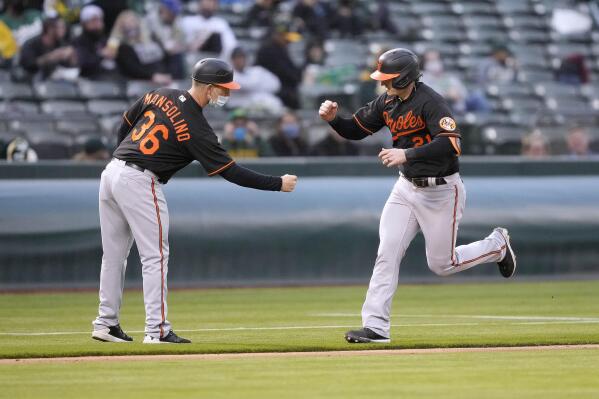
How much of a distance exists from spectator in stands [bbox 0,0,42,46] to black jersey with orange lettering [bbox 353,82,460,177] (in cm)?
1062

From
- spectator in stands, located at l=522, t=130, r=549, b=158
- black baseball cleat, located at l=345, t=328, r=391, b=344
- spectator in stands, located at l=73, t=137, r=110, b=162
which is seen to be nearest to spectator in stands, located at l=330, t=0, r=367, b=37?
spectator in stands, located at l=522, t=130, r=549, b=158

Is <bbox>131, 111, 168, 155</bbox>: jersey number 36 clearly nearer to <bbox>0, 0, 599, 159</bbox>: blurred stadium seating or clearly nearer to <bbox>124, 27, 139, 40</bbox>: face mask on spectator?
<bbox>0, 0, 599, 159</bbox>: blurred stadium seating

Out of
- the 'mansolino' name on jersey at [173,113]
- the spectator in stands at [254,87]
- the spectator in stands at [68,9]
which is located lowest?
the 'mansolino' name on jersey at [173,113]

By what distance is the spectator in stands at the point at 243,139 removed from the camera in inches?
679

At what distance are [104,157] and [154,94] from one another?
713cm

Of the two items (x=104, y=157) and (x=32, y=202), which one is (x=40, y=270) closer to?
(x=32, y=202)

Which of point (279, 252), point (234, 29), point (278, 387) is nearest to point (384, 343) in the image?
point (278, 387)

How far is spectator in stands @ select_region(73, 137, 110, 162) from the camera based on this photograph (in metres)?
15.9

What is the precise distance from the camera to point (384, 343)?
8906mm

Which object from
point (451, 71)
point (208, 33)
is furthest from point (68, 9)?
point (451, 71)

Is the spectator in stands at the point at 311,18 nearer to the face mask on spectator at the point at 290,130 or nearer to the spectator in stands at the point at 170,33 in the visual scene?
the spectator in stands at the point at 170,33

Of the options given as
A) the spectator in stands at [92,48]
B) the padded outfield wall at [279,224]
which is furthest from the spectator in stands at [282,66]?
the padded outfield wall at [279,224]

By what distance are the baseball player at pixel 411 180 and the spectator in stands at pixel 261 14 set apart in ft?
43.5

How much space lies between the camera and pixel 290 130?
58.9ft
